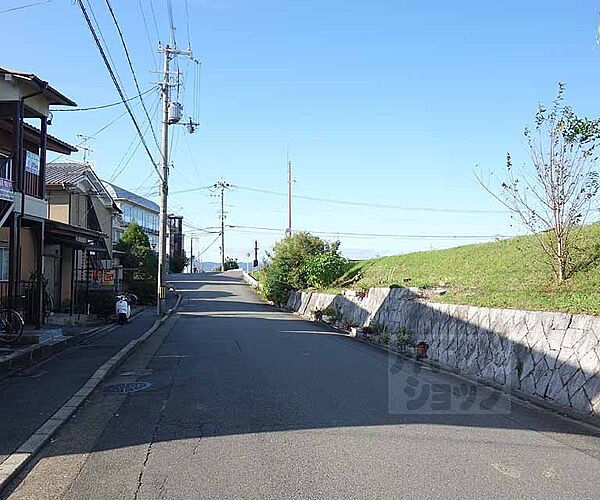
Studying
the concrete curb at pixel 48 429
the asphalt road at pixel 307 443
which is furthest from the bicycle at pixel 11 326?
the asphalt road at pixel 307 443

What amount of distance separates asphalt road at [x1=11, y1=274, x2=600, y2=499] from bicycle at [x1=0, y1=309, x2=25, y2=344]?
354 centimetres

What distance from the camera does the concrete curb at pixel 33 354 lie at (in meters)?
11.8

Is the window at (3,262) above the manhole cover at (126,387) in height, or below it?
above

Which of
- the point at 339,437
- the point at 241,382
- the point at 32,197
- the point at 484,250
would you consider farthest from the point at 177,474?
the point at 484,250

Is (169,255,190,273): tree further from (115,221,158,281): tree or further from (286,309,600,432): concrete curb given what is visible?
(286,309,600,432): concrete curb

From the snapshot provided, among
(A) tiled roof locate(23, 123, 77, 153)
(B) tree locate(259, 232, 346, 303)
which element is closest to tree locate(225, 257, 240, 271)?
(B) tree locate(259, 232, 346, 303)

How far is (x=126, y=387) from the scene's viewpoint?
10.7 meters

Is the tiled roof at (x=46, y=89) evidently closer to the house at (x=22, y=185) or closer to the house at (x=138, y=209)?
the house at (x=22, y=185)

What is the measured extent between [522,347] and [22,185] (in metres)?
12.0

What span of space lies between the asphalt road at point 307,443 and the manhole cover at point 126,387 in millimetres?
113

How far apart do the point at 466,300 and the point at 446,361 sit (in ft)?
5.96

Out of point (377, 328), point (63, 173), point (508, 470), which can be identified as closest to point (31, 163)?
point (377, 328)

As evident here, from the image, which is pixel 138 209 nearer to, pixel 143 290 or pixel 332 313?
pixel 143 290

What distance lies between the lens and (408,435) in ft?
24.1
